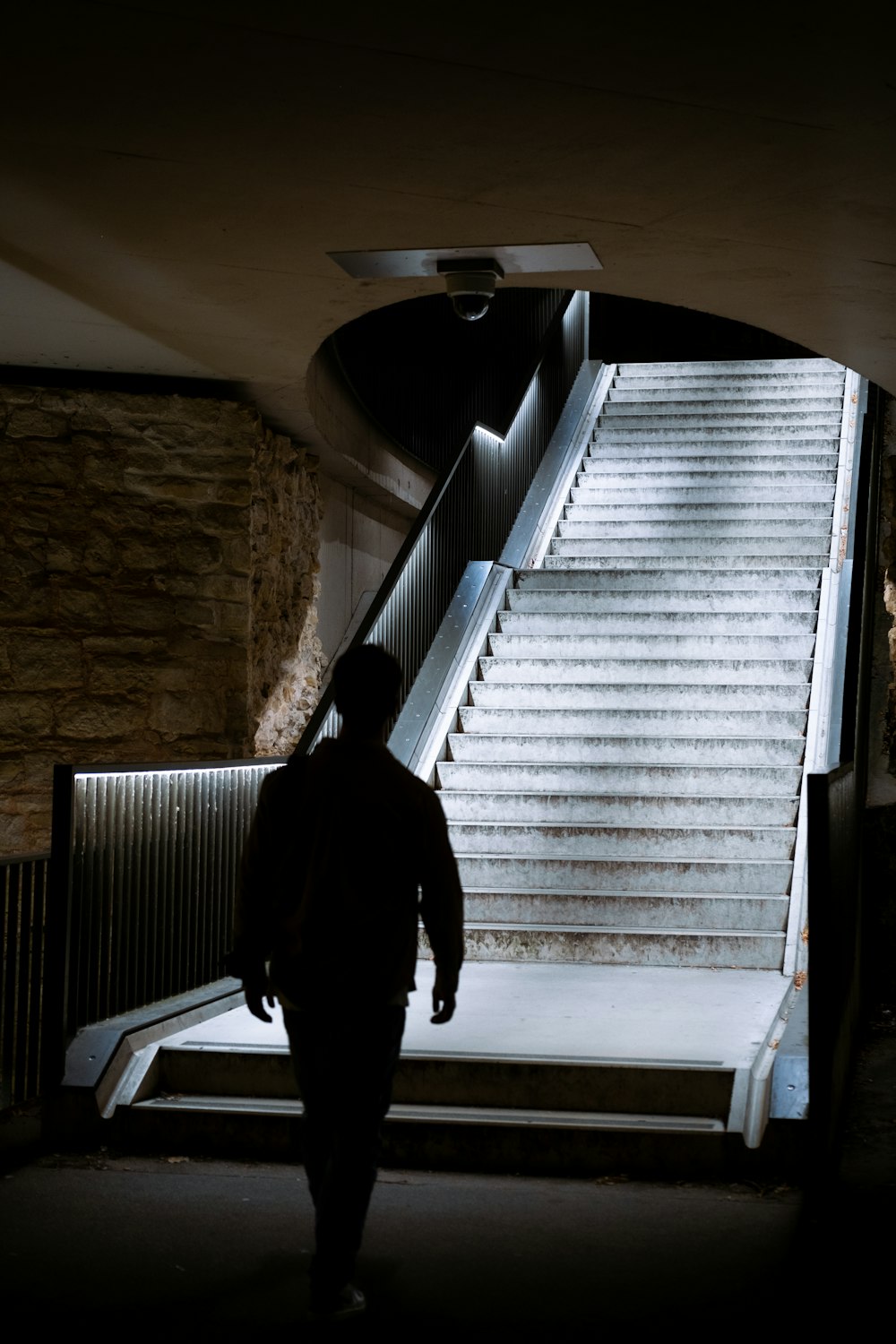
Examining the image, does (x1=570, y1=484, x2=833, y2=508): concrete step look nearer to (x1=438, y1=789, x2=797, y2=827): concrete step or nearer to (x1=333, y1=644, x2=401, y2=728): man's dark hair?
(x1=438, y1=789, x2=797, y2=827): concrete step

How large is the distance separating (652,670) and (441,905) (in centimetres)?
579

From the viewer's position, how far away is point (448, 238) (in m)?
5.98

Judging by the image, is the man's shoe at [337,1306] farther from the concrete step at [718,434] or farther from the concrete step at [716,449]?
the concrete step at [718,434]

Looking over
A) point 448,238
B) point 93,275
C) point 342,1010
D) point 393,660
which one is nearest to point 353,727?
point 393,660

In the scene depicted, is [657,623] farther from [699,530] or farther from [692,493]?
[692,493]

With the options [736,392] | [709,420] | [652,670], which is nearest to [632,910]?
[652,670]

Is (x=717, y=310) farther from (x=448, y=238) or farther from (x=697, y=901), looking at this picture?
(x=697, y=901)

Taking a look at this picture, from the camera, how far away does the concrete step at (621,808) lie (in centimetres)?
782

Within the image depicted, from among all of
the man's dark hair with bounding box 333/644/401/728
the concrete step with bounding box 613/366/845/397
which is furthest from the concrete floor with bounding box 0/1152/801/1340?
the concrete step with bounding box 613/366/845/397

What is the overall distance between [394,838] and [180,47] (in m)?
2.43

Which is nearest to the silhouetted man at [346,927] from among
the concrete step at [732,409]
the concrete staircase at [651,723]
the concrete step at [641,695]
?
the concrete staircase at [651,723]

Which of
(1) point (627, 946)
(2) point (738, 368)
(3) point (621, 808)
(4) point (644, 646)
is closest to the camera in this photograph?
(1) point (627, 946)

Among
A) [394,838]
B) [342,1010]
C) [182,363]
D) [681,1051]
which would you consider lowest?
[681,1051]

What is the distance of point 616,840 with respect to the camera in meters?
7.80
